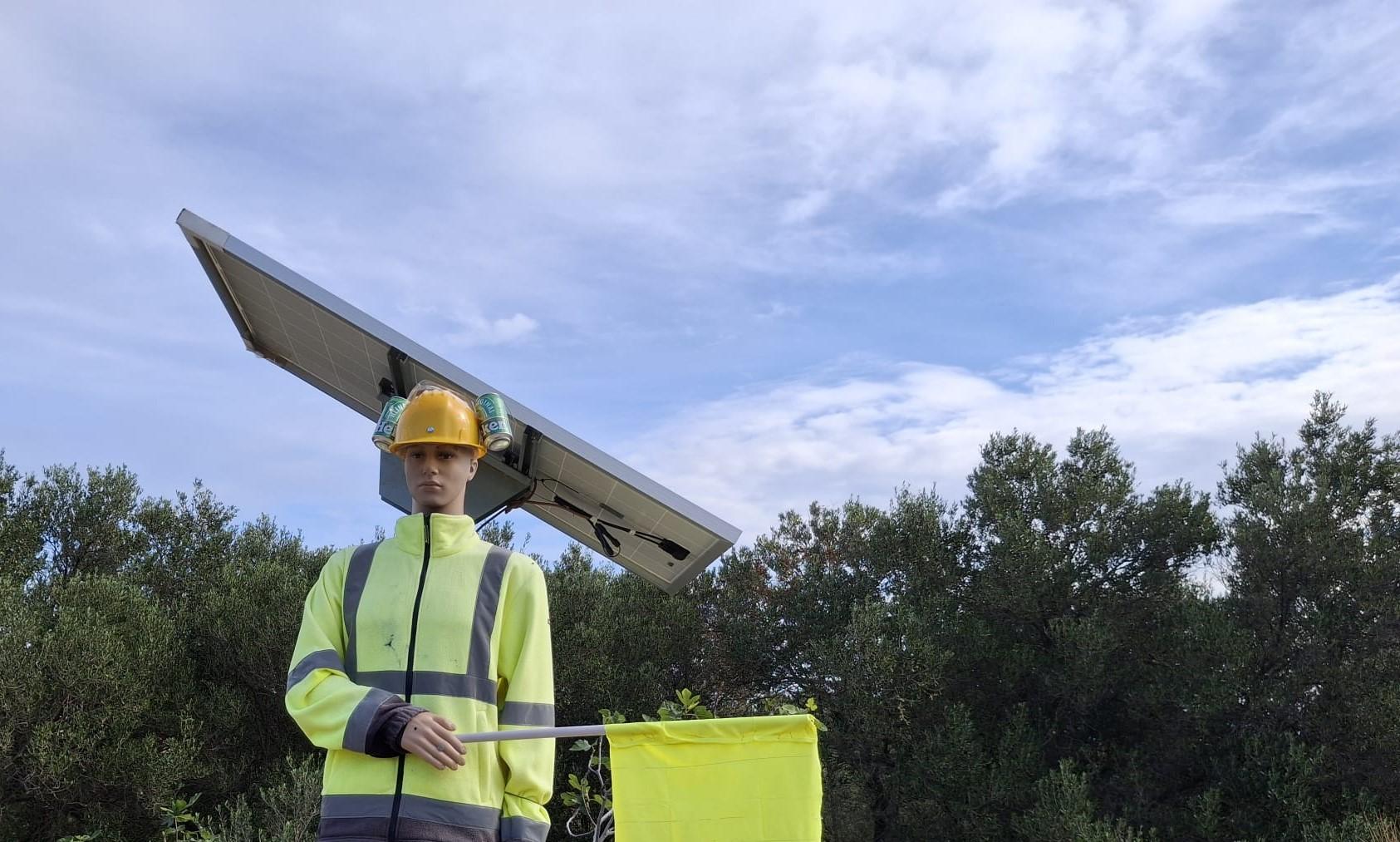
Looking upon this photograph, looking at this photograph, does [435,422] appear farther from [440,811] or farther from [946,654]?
[946,654]

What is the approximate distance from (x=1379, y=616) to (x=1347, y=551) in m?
1.05

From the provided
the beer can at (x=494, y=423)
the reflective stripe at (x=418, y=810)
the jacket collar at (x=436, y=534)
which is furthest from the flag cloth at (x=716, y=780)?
the beer can at (x=494, y=423)

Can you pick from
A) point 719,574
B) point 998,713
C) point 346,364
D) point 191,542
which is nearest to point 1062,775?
point 998,713

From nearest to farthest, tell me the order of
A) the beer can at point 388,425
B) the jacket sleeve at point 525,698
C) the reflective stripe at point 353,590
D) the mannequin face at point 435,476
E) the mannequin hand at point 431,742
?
the mannequin hand at point 431,742, the jacket sleeve at point 525,698, the reflective stripe at point 353,590, the mannequin face at point 435,476, the beer can at point 388,425

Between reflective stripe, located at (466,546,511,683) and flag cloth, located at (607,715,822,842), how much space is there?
345 millimetres

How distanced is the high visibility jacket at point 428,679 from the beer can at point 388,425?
0.84 feet

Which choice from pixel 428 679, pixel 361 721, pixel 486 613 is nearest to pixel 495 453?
pixel 486 613

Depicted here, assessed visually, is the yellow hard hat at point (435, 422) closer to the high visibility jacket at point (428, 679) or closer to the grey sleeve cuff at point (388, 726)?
the high visibility jacket at point (428, 679)

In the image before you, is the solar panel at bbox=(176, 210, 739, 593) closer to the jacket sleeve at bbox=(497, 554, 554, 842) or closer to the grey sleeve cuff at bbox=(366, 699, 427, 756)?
the jacket sleeve at bbox=(497, 554, 554, 842)

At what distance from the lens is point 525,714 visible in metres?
2.55

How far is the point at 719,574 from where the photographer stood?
66.1 ft

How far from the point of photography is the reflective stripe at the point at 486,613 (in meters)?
2.55

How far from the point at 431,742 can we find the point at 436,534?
0.54m

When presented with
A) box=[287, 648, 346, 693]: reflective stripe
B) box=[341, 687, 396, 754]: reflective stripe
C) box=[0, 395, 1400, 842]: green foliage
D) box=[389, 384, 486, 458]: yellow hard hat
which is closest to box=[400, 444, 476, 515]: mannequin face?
box=[389, 384, 486, 458]: yellow hard hat
